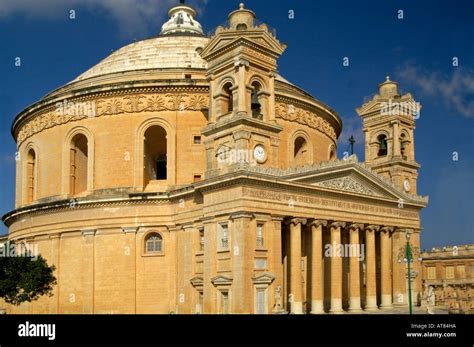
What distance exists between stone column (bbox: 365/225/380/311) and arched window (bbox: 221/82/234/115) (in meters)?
12.7

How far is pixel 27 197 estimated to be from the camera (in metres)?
48.3

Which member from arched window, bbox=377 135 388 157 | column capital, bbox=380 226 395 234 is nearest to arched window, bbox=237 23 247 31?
column capital, bbox=380 226 395 234

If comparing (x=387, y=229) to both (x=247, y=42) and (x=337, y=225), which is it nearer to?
(x=337, y=225)

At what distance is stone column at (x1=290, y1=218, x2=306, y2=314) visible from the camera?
1396 inches

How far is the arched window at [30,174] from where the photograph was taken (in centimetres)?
4859

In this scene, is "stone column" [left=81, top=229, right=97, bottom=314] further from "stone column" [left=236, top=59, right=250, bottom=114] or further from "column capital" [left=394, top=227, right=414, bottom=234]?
"column capital" [left=394, top=227, right=414, bottom=234]

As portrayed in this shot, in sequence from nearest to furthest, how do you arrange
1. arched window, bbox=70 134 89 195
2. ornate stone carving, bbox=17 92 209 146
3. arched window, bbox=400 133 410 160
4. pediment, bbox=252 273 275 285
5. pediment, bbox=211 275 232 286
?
pediment, bbox=252 273 275 285 < pediment, bbox=211 275 232 286 < ornate stone carving, bbox=17 92 209 146 < arched window, bbox=70 134 89 195 < arched window, bbox=400 133 410 160

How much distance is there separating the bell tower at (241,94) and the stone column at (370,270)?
9.90 meters

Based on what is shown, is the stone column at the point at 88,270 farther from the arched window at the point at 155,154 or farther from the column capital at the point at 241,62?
the column capital at the point at 241,62

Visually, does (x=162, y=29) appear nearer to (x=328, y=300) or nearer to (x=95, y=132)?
(x=95, y=132)

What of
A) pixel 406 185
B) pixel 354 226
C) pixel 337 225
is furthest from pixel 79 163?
pixel 406 185
